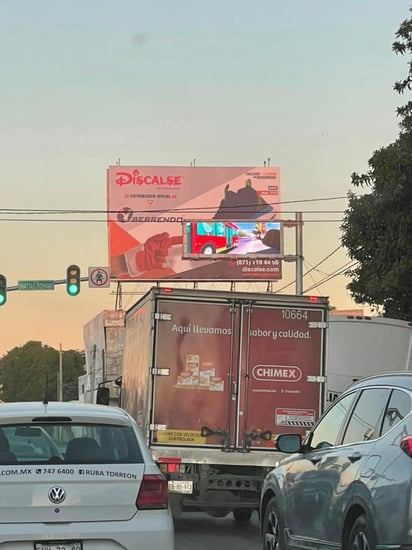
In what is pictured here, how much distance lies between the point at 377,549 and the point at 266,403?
→ 7371mm

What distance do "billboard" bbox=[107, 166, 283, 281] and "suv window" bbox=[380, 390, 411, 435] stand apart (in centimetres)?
4294

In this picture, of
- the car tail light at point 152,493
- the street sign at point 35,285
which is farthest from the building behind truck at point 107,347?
the car tail light at point 152,493

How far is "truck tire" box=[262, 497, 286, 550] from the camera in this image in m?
8.61

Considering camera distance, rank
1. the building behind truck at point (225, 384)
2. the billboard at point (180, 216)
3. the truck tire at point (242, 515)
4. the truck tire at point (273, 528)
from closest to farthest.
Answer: the truck tire at point (273, 528) → the building behind truck at point (225, 384) → the truck tire at point (242, 515) → the billboard at point (180, 216)

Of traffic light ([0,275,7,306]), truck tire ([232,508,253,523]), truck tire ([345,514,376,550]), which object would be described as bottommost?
truck tire ([232,508,253,523])

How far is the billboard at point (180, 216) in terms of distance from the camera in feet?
168

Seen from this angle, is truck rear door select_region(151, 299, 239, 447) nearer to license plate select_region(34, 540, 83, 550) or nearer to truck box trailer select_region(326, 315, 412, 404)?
truck box trailer select_region(326, 315, 412, 404)

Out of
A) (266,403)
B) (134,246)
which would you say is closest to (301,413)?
(266,403)

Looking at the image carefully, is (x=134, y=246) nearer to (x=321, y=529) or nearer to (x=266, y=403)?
(x=266, y=403)

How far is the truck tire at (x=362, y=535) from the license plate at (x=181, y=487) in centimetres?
631

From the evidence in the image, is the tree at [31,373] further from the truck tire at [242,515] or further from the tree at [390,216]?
the truck tire at [242,515]

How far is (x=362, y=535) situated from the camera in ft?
21.3

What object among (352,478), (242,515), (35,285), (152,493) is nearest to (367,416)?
(352,478)

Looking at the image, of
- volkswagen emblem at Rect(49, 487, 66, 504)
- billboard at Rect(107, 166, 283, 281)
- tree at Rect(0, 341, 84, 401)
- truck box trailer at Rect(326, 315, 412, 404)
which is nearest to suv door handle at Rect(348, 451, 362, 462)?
volkswagen emblem at Rect(49, 487, 66, 504)
